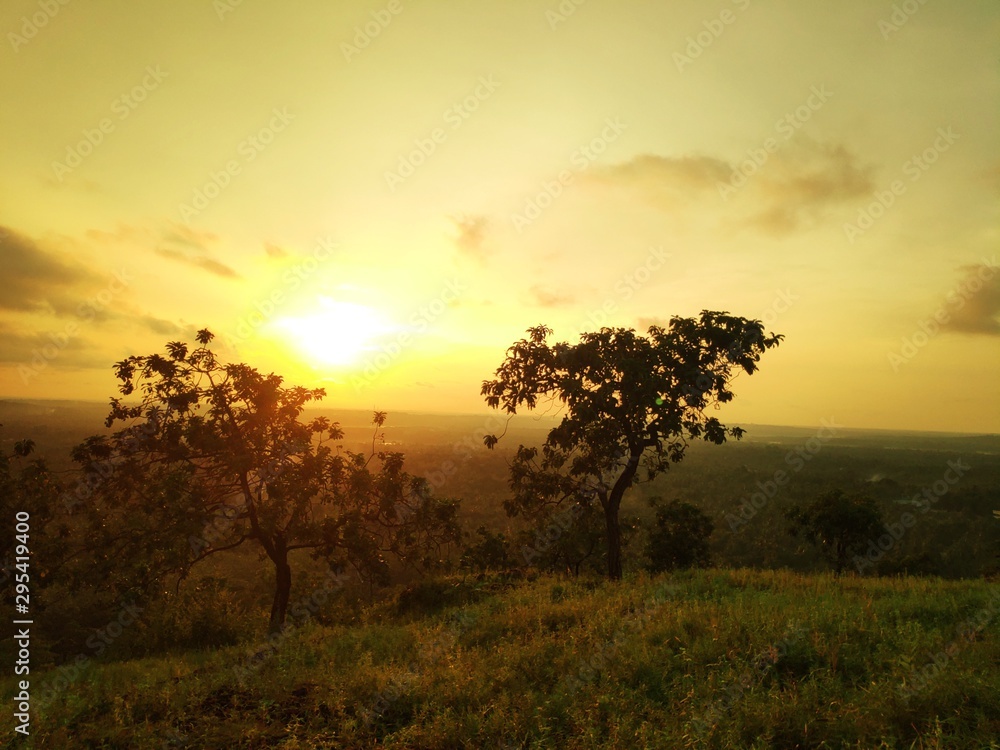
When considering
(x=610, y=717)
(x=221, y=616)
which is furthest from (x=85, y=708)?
(x=221, y=616)

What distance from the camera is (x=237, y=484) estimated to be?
16250mm

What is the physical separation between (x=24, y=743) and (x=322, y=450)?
9.65m

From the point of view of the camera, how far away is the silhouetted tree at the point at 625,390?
17.1 metres

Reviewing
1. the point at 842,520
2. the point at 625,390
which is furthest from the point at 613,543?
the point at 842,520

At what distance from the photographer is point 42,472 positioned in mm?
13797

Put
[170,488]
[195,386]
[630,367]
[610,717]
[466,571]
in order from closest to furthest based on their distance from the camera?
1. [610,717]
2. [170,488]
3. [195,386]
4. [630,367]
5. [466,571]

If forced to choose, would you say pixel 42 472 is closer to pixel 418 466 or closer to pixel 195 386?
pixel 195 386

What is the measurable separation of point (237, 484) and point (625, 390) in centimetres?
1332
